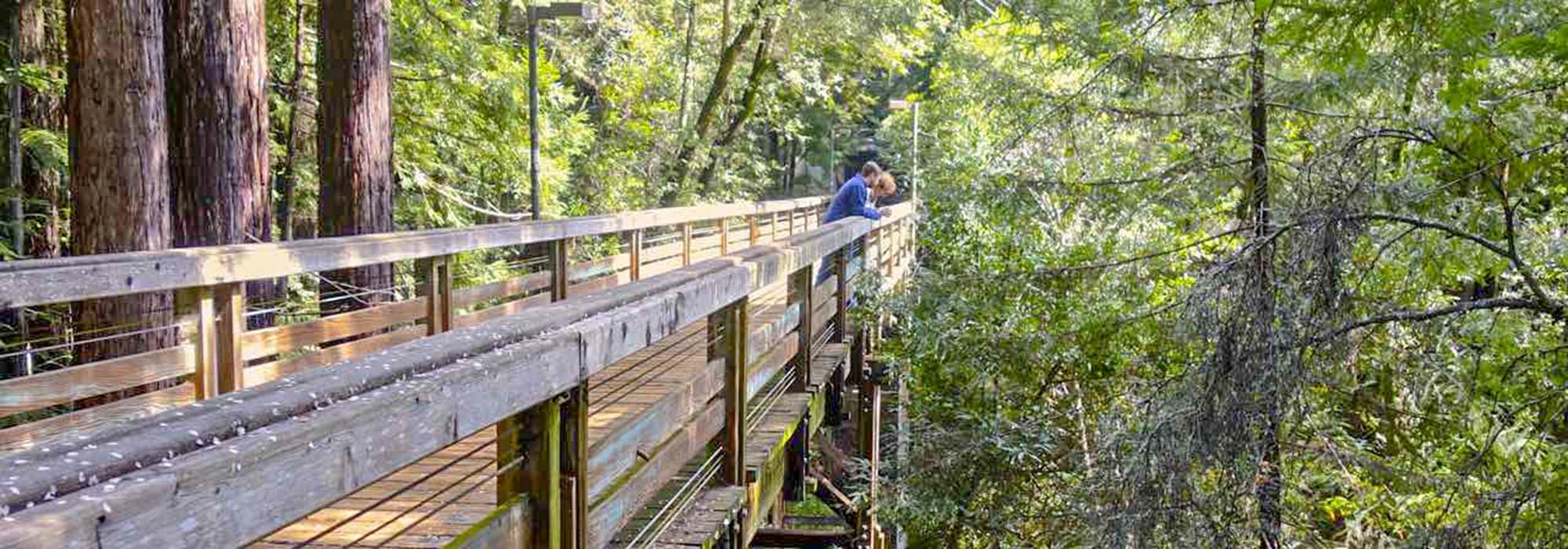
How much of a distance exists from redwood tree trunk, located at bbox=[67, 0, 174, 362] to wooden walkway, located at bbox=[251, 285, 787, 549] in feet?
8.19

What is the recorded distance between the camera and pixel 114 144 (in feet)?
21.1

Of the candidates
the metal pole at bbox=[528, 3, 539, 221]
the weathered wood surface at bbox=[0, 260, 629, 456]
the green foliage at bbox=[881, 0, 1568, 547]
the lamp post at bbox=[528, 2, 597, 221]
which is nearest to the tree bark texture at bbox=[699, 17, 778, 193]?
the lamp post at bbox=[528, 2, 597, 221]

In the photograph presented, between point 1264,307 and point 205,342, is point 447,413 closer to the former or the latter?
point 205,342

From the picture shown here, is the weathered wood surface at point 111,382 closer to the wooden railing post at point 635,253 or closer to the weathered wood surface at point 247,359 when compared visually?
the weathered wood surface at point 247,359

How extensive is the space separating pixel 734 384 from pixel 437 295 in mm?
2783

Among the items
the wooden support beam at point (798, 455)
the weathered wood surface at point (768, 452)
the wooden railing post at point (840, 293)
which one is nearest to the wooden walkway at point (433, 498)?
the weathered wood surface at point (768, 452)

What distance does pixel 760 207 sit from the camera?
633 inches

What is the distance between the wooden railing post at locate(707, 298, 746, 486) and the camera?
4207 mm

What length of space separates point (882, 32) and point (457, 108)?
1128cm

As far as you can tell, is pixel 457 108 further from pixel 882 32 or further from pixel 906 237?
pixel 882 32

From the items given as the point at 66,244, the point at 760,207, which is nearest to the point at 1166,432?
the point at 66,244

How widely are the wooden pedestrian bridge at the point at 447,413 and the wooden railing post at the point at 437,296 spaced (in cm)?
2

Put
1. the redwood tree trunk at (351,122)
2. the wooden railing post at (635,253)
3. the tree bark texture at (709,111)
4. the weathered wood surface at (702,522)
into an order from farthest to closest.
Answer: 1. the tree bark texture at (709,111)
2. the wooden railing post at (635,253)
3. the redwood tree trunk at (351,122)
4. the weathered wood surface at (702,522)

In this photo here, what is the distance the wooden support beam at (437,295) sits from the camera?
21.1 feet
